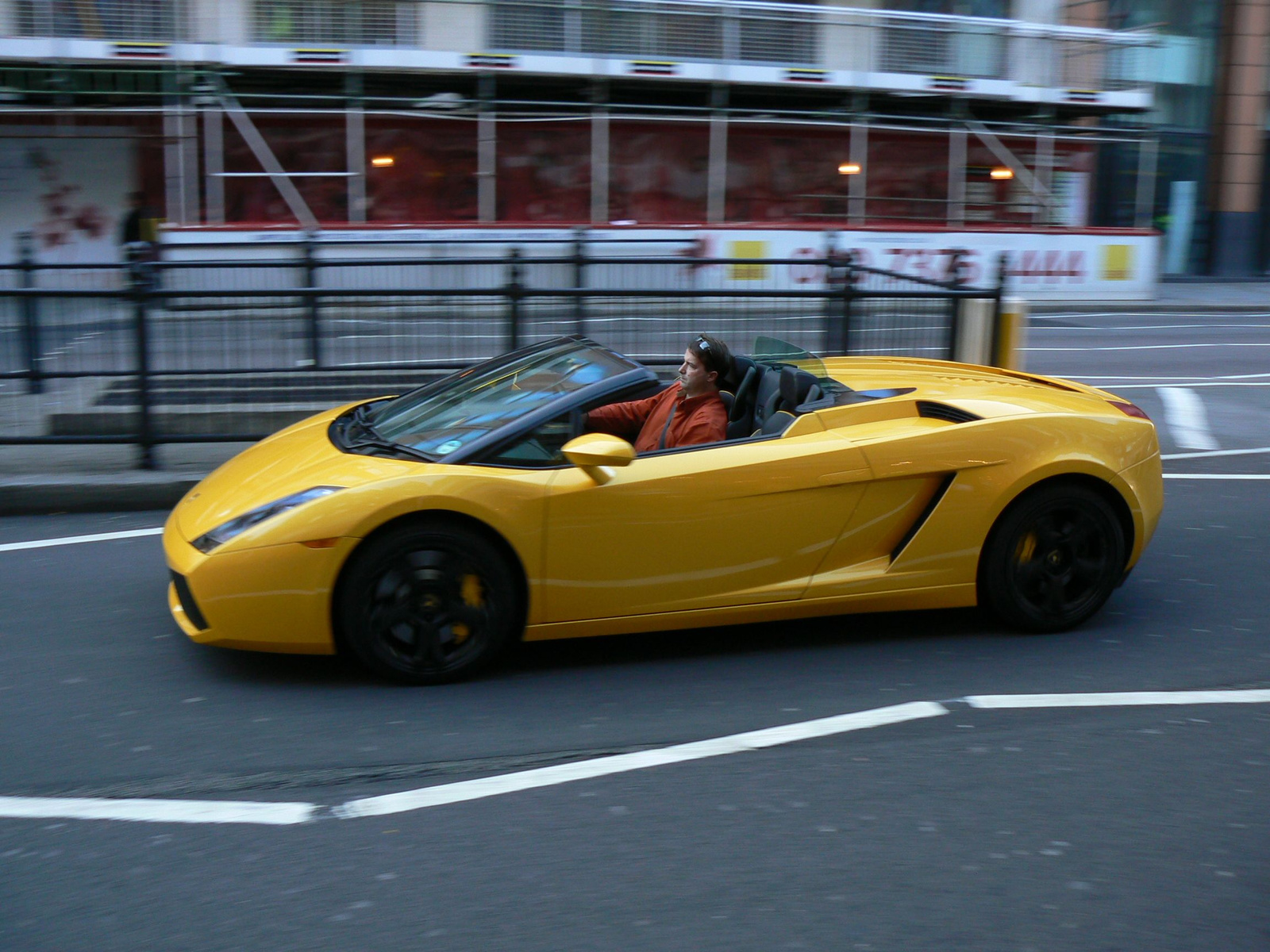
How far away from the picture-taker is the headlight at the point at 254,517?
177 inches

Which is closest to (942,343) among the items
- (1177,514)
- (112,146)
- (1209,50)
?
(1177,514)

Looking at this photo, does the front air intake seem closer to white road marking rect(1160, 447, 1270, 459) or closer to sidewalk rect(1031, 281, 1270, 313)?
white road marking rect(1160, 447, 1270, 459)

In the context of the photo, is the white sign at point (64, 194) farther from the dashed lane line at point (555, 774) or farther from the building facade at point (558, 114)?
the dashed lane line at point (555, 774)

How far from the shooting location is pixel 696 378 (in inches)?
211

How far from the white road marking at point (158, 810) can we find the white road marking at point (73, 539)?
10.4 feet

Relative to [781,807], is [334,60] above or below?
above

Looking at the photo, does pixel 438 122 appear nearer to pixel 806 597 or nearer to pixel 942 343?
pixel 942 343

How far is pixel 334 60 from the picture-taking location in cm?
2156

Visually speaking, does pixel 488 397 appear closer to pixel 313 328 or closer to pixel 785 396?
pixel 785 396

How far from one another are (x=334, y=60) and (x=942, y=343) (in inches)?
623

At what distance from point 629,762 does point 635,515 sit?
0.99 m

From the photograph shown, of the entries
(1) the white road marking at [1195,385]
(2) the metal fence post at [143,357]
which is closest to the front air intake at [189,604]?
(2) the metal fence post at [143,357]

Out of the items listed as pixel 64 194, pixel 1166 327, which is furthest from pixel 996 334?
pixel 64 194

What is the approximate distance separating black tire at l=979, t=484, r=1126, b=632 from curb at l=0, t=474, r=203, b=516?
15.0 ft
